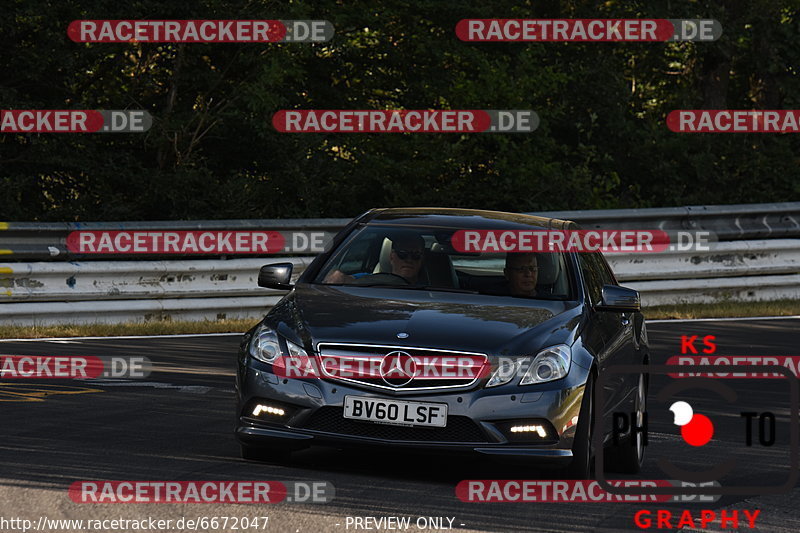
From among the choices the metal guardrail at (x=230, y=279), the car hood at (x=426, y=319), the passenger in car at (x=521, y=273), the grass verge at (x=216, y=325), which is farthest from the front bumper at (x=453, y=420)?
the metal guardrail at (x=230, y=279)

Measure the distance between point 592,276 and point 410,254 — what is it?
3.74ft

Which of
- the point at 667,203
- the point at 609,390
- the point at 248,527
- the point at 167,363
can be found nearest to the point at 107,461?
the point at 248,527

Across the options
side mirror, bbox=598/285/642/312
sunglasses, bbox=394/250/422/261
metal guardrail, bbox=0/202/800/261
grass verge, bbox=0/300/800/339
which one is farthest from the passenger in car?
metal guardrail, bbox=0/202/800/261

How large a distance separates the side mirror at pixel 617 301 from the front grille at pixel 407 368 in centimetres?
130

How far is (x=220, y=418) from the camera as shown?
32.2 ft

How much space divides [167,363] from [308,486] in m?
5.61

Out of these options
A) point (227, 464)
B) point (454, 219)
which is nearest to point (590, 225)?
point (454, 219)

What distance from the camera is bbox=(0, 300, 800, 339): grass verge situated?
47.9 ft

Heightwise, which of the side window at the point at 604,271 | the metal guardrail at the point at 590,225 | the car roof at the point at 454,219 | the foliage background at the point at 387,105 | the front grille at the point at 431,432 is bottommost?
the front grille at the point at 431,432

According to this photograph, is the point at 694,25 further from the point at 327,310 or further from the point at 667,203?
the point at 327,310

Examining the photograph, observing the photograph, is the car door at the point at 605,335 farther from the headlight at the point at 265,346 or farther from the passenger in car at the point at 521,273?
the headlight at the point at 265,346

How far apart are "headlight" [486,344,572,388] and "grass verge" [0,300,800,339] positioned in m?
7.62

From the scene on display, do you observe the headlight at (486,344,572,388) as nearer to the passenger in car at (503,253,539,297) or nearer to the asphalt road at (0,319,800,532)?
the asphalt road at (0,319,800,532)

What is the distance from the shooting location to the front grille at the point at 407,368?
7.63 meters
